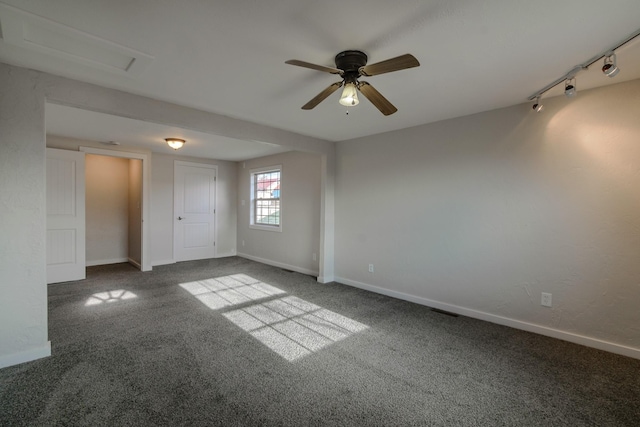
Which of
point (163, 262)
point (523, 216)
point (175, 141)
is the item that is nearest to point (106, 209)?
point (163, 262)

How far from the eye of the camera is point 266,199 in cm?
644

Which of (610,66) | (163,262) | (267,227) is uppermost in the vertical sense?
(610,66)

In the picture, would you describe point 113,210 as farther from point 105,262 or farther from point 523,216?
point 523,216

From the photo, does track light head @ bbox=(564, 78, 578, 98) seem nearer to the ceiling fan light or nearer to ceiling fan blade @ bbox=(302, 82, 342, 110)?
the ceiling fan light

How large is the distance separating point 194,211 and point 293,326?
453cm

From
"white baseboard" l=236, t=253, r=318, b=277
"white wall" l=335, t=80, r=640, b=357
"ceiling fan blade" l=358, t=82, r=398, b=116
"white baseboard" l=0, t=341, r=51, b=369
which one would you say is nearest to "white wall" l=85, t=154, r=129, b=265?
"white baseboard" l=236, t=253, r=318, b=277

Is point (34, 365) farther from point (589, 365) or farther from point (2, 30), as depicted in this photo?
point (589, 365)

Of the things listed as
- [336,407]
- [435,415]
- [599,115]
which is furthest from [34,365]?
[599,115]

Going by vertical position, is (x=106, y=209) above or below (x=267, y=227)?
above

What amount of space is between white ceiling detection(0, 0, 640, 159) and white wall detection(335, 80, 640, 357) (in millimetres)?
386

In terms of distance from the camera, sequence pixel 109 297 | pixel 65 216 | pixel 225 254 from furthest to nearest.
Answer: pixel 225 254, pixel 65 216, pixel 109 297

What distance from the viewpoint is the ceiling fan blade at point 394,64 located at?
1621 mm

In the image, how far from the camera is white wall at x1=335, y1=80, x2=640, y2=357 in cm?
255

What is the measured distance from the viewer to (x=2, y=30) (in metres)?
1.79
